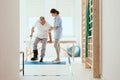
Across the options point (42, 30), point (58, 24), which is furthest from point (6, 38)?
point (42, 30)

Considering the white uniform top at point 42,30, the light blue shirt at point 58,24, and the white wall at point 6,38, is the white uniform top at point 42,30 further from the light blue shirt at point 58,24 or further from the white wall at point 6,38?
the white wall at point 6,38

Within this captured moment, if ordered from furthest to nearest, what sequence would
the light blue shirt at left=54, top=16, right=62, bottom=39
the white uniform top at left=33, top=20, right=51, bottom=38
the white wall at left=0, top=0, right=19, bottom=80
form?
the white uniform top at left=33, top=20, right=51, bottom=38 < the light blue shirt at left=54, top=16, right=62, bottom=39 < the white wall at left=0, top=0, right=19, bottom=80

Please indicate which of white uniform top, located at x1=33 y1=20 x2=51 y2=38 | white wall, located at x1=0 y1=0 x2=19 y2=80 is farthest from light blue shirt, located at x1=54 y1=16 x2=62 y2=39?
white wall, located at x1=0 y1=0 x2=19 y2=80

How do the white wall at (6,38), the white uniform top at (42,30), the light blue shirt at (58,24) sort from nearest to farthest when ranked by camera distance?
the white wall at (6,38), the light blue shirt at (58,24), the white uniform top at (42,30)

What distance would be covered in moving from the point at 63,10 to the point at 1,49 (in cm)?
708

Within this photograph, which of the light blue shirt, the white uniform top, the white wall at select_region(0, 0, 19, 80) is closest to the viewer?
the white wall at select_region(0, 0, 19, 80)

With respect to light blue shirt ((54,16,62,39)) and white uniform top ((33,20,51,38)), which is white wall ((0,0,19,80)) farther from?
white uniform top ((33,20,51,38))

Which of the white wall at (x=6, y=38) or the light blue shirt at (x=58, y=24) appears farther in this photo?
the light blue shirt at (x=58, y=24)

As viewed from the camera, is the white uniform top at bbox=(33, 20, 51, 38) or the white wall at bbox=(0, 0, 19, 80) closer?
the white wall at bbox=(0, 0, 19, 80)

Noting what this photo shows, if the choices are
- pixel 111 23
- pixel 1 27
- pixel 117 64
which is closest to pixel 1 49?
pixel 1 27

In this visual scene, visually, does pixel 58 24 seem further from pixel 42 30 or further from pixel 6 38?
pixel 6 38

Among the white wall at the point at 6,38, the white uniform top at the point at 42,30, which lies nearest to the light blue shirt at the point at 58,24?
the white uniform top at the point at 42,30

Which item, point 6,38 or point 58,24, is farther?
point 58,24

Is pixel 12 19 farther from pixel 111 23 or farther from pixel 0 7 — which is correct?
pixel 111 23
